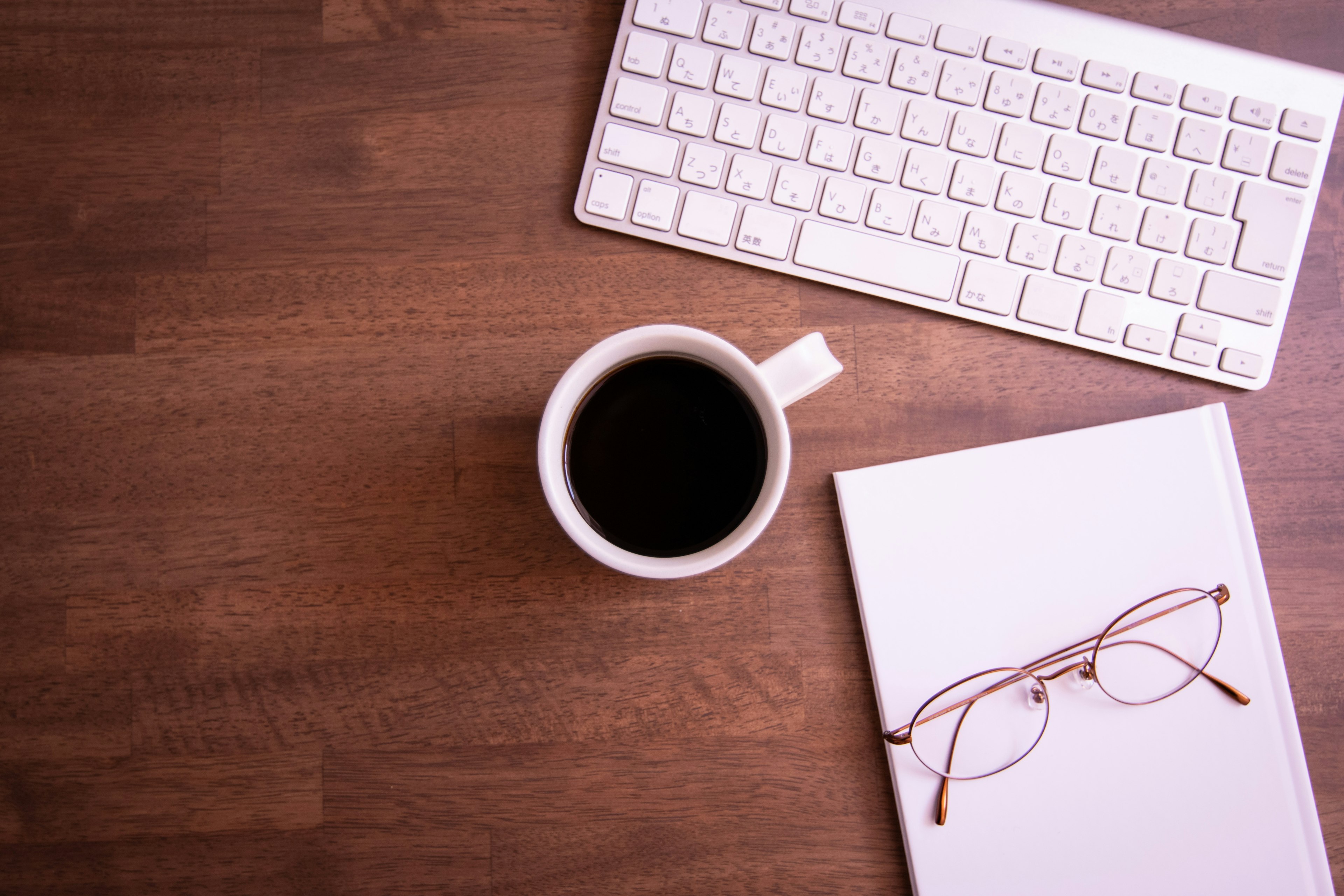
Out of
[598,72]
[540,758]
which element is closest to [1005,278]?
[598,72]

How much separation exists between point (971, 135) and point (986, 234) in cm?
8

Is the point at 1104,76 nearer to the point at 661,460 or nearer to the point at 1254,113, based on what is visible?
the point at 1254,113

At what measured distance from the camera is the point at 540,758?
629 mm

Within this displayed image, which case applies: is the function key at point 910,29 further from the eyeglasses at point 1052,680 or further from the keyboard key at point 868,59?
the eyeglasses at point 1052,680

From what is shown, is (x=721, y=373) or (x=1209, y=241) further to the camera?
(x=1209, y=241)

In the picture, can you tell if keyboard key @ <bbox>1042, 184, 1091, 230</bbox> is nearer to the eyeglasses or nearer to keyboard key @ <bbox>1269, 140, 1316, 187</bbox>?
keyboard key @ <bbox>1269, 140, 1316, 187</bbox>

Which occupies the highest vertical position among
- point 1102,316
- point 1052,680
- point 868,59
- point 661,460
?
point 868,59

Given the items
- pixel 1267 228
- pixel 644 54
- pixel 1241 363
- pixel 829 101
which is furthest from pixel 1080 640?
pixel 644 54

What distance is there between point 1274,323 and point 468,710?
0.68 metres

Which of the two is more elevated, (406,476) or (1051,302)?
(1051,302)

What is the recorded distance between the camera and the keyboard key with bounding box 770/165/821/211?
638 millimetres

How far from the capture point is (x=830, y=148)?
640 mm

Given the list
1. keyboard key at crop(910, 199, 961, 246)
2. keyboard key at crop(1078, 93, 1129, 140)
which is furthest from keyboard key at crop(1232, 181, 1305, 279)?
keyboard key at crop(910, 199, 961, 246)

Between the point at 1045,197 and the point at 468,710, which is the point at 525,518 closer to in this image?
the point at 468,710
